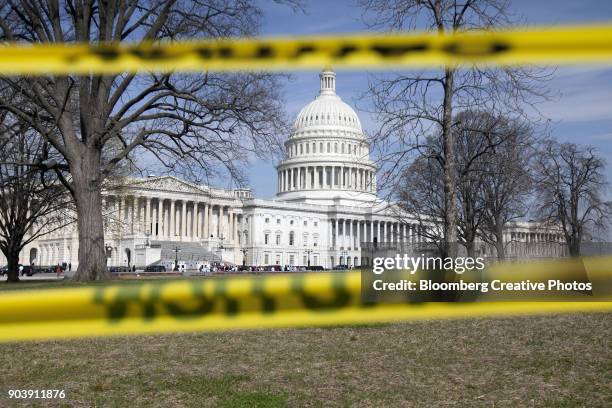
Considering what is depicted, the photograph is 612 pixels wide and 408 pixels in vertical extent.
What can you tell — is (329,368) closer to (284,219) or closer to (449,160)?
(449,160)

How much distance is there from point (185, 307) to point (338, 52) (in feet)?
3.28

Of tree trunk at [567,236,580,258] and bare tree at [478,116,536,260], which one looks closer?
tree trunk at [567,236,580,258]

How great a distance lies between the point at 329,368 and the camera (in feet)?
20.6

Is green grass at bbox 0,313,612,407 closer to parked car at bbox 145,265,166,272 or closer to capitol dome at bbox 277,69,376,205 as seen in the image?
parked car at bbox 145,265,166,272

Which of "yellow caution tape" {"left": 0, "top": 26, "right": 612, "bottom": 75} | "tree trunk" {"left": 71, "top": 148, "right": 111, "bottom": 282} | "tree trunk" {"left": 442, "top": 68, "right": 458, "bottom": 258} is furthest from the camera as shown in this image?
"tree trunk" {"left": 71, "top": 148, "right": 111, "bottom": 282}

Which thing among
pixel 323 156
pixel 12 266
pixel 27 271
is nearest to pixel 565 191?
pixel 12 266

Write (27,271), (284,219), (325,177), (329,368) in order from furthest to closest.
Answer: (325,177) → (284,219) → (27,271) → (329,368)

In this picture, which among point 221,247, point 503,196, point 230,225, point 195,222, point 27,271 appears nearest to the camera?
point 503,196

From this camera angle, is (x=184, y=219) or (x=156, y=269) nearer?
(x=156, y=269)

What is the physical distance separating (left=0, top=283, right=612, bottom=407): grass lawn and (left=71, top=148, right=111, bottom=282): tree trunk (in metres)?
12.3

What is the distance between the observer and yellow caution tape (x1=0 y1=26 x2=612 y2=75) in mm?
1991

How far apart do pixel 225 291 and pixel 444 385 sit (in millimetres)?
3811

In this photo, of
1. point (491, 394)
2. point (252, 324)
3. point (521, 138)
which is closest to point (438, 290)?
point (252, 324)

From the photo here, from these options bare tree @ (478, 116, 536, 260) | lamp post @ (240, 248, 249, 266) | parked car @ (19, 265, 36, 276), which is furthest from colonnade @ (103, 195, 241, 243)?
bare tree @ (478, 116, 536, 260)
